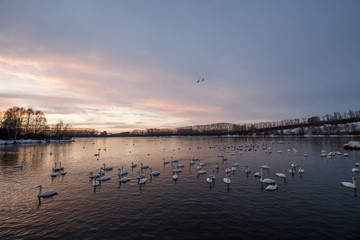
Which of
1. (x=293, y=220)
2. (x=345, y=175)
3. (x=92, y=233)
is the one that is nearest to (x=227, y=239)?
(x=293, y=220)

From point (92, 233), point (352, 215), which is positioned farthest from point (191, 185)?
point (352, 215)

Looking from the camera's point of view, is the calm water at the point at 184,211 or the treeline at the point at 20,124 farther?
the treeline at the point at 20,124

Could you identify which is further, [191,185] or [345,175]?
[345,175]

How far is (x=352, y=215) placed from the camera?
11.8 m

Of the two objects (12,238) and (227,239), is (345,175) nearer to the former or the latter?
(227,239)

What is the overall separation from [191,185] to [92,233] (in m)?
11.4

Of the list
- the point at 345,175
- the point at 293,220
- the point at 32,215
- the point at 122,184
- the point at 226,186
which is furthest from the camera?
the point at 345,175

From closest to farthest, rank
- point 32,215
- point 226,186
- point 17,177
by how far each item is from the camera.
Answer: point 32,215 → point 226,186 → point 17,177

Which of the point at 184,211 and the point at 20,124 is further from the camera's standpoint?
the point at 20,124

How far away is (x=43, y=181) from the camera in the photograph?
22344 millimetres

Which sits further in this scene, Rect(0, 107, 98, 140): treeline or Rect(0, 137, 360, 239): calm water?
Rect(0, 107, 98, 140): treeline

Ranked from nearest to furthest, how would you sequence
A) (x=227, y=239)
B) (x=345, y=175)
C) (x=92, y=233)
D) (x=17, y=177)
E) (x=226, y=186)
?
(x=227, y=239) < (x=92, y=233) < (x=226, y=186) < (x=345, y=175) < (x=17, y=177)

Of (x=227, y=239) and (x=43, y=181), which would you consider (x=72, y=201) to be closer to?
(x=43, y=181)

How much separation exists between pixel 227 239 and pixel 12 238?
40.8ft
